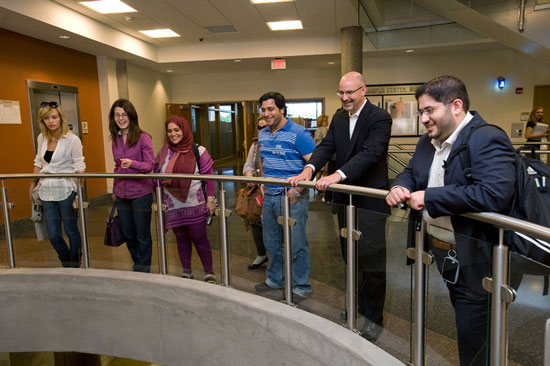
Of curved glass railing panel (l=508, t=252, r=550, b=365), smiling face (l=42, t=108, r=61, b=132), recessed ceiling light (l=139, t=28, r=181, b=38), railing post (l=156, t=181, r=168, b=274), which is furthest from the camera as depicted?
recessed ceiling light (l=139, t=28, r=181, b=38)

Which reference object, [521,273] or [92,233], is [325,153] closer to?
Answer: [521,273]

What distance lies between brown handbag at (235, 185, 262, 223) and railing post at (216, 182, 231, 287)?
0.36 ft

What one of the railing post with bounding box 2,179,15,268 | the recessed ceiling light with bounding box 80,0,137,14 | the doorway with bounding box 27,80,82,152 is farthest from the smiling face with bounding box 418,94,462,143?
the doorway with bounding box 27,80,82,152

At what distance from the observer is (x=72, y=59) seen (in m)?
9.02

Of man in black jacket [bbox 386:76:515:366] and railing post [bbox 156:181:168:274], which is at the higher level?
man in black jacket [bbox 386:76:515:366]

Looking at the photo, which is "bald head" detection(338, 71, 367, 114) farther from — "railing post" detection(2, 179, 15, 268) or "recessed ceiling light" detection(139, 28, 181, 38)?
"recessed ceiling light" detection(139, 28, 181, 38)

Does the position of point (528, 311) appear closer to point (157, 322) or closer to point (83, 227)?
point (157, 322)

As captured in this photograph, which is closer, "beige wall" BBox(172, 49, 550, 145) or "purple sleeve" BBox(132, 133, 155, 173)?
"purple sleeve" BBox(132, 133, 155, 173)

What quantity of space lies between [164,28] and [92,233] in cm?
615

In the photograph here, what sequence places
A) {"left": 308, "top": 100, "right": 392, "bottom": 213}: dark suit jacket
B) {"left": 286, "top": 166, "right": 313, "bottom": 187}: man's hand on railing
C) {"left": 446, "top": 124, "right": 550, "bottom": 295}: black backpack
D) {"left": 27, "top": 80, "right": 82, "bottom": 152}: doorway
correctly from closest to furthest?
{"left": 446, "top": 124, "right": 550, "bottom": 295}: black backpack
{"left": 308, "top": 100, "right": 392, "bottom": 213}: dark suit jacket
{"left": 286, "top": 166, "right": 313, "bottom": 187}: man's hand on railing
{"left": 27, "top": 80, "right": 82, "bottom": 152}: doorway

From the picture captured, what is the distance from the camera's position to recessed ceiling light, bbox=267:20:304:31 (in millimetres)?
8641

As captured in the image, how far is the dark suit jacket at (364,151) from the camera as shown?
2.70 m

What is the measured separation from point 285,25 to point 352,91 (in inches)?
265

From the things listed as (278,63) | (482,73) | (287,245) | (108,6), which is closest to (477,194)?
(287,245)
